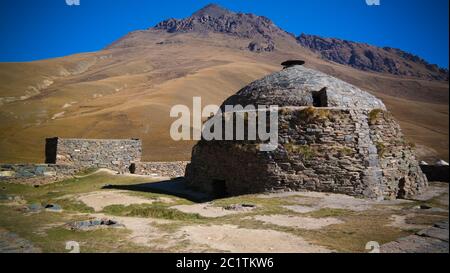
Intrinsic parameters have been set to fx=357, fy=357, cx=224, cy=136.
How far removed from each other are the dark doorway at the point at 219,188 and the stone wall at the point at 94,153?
35.2 feet

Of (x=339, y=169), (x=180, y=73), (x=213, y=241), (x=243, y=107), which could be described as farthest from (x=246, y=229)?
(x=180, y=73)

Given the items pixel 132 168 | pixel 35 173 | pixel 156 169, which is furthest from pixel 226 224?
pixel 132 168

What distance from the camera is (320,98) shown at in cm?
1502

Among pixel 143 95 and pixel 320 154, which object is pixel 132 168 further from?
pixel 143 95

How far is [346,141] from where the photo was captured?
13.0 meters

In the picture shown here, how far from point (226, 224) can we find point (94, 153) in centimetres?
1672

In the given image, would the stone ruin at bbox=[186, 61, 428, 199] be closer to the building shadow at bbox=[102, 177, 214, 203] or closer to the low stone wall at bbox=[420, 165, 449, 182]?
the building shadow at bbox=[102, 177, 214, 203]

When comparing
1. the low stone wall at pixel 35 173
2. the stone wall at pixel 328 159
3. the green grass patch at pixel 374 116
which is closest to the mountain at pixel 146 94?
the stone wall at pixel 328 159

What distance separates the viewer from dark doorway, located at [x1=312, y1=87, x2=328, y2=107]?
14672 mm

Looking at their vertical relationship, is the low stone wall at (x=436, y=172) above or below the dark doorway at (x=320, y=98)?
below

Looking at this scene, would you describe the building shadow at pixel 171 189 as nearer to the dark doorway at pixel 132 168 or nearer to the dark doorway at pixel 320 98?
the dark doorway at pixel 132 168

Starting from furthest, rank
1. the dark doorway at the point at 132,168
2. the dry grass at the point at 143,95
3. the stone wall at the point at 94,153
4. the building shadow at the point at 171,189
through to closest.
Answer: the dry grass at the point at 143,95 → the dark doorway at the point at 132,168 → the stone wall at the point at 94,153 → the building shadow at the point at 171,189

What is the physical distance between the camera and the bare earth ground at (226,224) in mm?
6363
